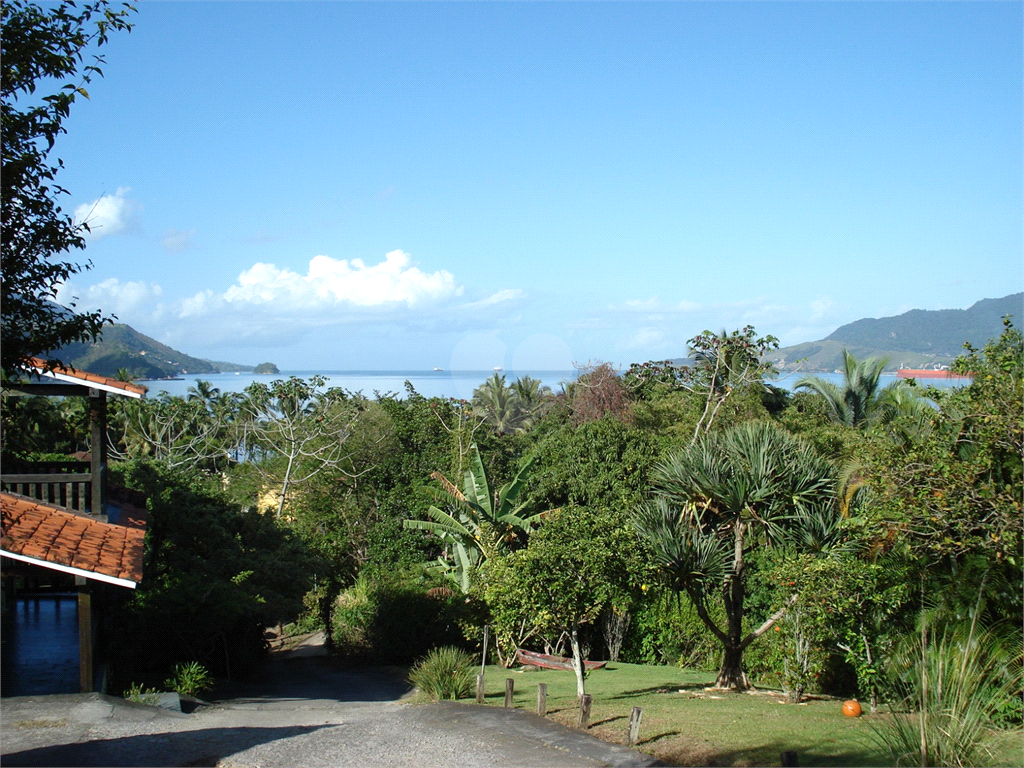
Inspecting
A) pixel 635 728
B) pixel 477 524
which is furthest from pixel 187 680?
pixel 477 524

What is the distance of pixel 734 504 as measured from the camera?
13.9 meters

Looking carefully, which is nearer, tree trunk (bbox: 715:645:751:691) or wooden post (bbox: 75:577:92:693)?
wooden post (bbox: 75:577:92:693)

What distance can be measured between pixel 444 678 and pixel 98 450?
6.22 meters

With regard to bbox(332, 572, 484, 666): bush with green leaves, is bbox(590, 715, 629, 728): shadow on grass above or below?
above

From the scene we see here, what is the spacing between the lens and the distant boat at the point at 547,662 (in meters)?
18.9

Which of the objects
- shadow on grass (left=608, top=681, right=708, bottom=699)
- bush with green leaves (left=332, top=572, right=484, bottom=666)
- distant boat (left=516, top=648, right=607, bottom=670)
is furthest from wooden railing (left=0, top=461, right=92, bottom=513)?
distant boat (left=516, top=648, right=607, bottom=670)

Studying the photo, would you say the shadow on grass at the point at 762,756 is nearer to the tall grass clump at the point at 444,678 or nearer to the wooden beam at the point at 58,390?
the tall grass clump at the point at 444,678

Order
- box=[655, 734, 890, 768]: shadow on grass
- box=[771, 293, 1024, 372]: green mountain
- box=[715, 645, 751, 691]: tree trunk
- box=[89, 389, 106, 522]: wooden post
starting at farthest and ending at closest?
box=[771, 293, 1024, 372]: green mountain → box=[715, 645, 751, 691]: tree trunk → box=[89, 389, 106, 522]: wooden post → box=[655, 734, 890, 768]: shadow on grass

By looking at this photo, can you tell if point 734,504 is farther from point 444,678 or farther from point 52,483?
point 52,483

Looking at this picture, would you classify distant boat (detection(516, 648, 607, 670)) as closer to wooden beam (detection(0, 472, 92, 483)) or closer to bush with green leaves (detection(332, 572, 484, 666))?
bush with green leaves (detection(332, 572, 484, 666))

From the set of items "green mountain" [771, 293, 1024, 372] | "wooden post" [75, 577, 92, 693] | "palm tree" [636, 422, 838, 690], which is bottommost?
"wooden post" [75, 577, 92, 693]

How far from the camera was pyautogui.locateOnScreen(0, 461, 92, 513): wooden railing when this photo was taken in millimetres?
11453

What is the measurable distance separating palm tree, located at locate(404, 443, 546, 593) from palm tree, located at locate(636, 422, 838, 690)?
288 inches

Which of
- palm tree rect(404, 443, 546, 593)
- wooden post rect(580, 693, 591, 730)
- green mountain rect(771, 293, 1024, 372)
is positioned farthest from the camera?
green mountain rect(771, 293, 1024, 372)
